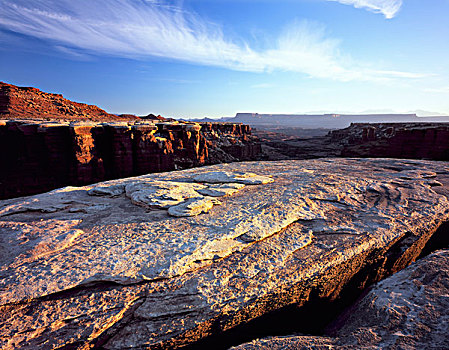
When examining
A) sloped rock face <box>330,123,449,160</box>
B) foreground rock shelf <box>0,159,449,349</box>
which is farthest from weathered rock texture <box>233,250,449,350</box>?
sloped rock face <box>330,123,449,160</box>

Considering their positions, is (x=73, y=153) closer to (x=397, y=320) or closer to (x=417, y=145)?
(x=397, y=320)

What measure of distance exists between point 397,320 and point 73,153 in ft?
45.7

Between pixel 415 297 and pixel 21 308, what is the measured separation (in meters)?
3.99

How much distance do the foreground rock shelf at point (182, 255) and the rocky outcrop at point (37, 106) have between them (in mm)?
17932

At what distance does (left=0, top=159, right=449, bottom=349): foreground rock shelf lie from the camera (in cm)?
196

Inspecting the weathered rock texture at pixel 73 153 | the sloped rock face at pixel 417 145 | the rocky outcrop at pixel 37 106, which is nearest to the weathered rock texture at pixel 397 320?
the weathered rock texture at pixel 73 153

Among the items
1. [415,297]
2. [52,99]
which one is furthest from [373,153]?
[52,99]

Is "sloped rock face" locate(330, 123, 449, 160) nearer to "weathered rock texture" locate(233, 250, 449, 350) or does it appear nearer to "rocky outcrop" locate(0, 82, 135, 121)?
"weathered rock texture" locate(233, 250, 449, 350)

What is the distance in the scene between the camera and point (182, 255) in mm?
2473

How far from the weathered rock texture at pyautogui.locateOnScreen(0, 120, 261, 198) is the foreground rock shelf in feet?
28.2

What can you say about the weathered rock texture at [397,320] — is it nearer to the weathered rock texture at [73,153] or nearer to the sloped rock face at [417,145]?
the weathered rock texture at [73,153]

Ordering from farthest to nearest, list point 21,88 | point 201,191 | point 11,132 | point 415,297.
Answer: point 21,88 < point 11,132 < point 201,191 < point 415,297

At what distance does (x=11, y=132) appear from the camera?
11.0m

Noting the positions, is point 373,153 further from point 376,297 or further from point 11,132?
point 11,132
